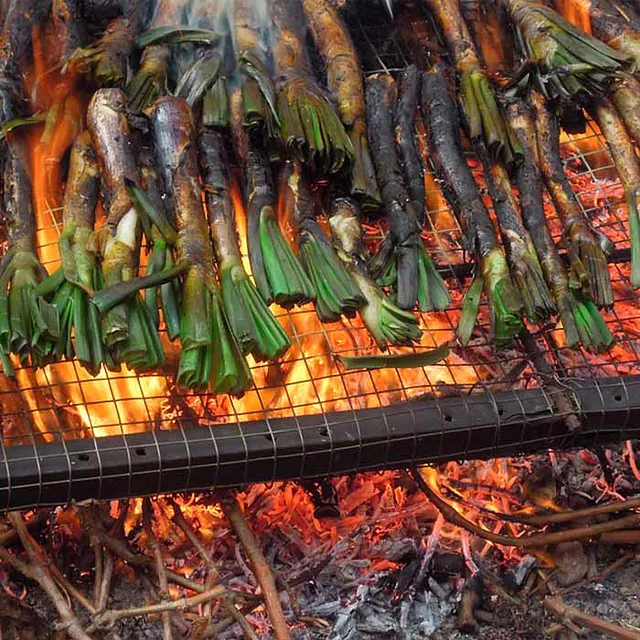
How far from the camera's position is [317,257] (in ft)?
9.39

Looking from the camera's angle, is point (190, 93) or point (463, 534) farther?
point (190, 93)

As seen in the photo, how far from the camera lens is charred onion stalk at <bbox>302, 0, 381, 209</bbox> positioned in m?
3.19

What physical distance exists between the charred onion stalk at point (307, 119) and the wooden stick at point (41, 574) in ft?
4.38

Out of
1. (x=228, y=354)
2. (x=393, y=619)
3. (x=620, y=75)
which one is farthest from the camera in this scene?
(x=620, y=75)

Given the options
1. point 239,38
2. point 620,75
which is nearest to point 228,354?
point 239,38

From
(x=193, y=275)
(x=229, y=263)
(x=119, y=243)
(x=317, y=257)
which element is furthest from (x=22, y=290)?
(x=317, y=257)

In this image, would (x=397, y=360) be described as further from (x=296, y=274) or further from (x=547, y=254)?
(x=547, y=254)

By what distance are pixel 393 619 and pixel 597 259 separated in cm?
115

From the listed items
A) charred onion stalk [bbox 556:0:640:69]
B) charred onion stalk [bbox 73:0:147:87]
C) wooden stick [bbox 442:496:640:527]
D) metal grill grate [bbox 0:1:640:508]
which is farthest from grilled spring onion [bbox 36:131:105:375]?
charred onion stalk [bbox 556:0:640:69]

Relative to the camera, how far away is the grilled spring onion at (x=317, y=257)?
107 inches

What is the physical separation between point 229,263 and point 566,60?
1.53 meters

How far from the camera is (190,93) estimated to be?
3.45 meters

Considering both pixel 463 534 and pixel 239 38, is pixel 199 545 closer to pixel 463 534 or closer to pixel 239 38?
pixel 463 534

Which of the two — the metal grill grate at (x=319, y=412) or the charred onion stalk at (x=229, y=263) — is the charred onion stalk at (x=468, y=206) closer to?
the metal grill grate at (x=319, y=412)
